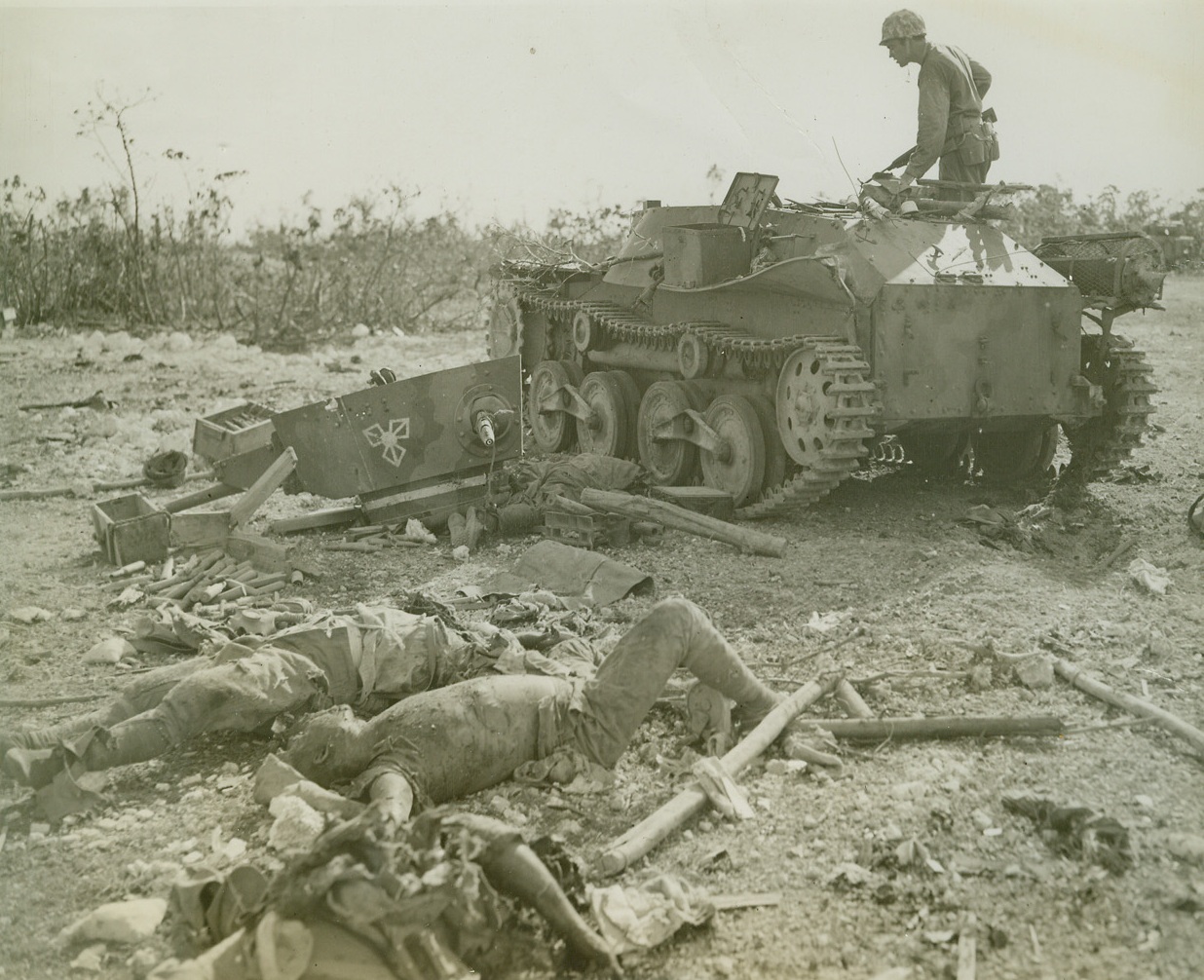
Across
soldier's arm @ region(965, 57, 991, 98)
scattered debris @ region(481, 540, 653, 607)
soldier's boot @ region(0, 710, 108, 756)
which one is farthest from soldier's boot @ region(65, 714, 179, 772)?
soldier's arm @ region(965, 57, 991, 98)

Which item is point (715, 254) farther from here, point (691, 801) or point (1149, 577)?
point (691, 801)

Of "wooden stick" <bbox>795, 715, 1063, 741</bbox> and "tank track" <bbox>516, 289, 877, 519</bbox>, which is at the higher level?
"tank track" <bbox>516, 289, 877, 519</bbox>

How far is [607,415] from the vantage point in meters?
11.2

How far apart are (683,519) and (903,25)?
4.58m

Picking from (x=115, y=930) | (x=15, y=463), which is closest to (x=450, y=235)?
(x=15, y=463)

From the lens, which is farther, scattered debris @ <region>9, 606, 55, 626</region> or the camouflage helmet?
the camouflage helmet

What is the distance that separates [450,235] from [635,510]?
19.7 metres

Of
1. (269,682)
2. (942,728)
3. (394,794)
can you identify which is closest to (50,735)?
(269,682)

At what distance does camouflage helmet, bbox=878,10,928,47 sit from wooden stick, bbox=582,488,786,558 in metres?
4.35

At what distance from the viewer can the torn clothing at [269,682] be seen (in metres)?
4.14

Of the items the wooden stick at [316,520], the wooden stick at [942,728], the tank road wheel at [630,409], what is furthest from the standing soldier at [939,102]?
Result: the wooden stick at [942,728]

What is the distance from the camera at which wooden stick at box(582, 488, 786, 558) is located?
7.91 m

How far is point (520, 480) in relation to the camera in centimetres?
938

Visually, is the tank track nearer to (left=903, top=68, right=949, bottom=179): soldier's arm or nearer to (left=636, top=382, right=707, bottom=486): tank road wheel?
(left=636, top=382, right=707, bottom=486): tank road wheel
